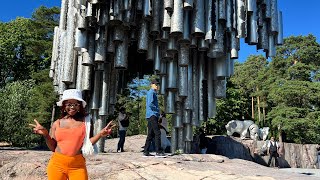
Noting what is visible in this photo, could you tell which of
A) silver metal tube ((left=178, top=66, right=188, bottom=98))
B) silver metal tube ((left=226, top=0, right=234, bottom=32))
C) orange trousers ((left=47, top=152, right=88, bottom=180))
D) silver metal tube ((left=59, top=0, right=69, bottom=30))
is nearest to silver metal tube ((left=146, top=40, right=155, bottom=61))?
silver metal tube ((left=178, top=66, right=188, bottom=98))

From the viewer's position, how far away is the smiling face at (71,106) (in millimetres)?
3838

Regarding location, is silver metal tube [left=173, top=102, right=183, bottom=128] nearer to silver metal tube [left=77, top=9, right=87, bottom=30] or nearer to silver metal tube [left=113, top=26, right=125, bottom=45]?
silver metal tube [left=113, top=26, right=125, bottom=45]

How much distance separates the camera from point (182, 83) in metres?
10.8

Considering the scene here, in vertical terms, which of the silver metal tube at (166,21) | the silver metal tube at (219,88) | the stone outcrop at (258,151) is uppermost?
the silver metal tube at (166,21)

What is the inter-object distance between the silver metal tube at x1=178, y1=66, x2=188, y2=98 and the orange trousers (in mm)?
7316

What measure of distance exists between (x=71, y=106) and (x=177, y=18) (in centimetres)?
605

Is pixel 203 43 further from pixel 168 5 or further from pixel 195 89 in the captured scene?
pixel 195 89

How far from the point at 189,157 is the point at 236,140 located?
33.3ft

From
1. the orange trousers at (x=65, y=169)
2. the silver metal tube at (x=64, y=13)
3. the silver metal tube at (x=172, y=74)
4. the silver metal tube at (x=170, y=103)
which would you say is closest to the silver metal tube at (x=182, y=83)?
the silver metal tube at (x=172, y=74)

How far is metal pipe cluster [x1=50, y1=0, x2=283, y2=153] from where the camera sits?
31.5ft

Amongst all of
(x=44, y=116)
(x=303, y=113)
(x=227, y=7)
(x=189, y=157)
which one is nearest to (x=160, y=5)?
(x=227, y=7)

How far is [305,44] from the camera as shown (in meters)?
38.4

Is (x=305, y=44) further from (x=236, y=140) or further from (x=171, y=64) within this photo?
(x=171, y=64)

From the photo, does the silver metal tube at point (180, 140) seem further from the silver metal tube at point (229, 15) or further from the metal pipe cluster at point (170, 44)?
the silver metal tube at point (229, 15)
